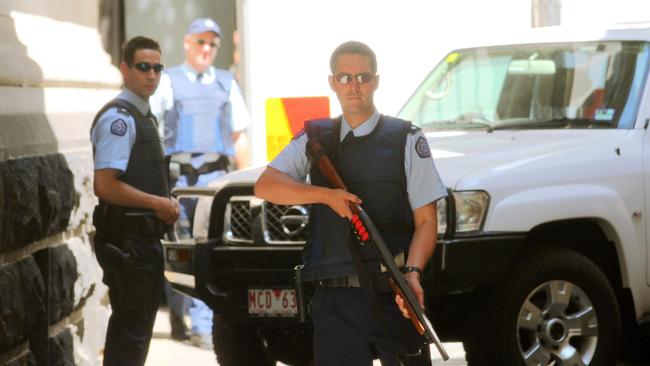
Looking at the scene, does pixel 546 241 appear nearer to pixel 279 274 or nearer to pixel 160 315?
pixel 279 274

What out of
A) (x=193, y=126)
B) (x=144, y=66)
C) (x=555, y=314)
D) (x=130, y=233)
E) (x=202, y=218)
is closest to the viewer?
(x=130, y=233)

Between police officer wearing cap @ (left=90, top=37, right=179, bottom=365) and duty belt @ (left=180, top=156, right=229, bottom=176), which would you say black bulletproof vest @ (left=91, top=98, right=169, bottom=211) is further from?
duty belt @ (left=180, top=156, right=229, bottom=176)

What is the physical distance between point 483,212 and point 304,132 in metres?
1.78

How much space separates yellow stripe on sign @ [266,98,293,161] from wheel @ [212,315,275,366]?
1.87 m

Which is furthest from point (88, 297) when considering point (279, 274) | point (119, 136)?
point (119, 136)

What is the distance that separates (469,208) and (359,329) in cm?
177

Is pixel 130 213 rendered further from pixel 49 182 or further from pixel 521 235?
pixel 521 235

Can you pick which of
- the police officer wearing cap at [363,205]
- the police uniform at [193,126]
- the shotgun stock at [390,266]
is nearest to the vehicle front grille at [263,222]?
the police officer wearing cap at [363,205]

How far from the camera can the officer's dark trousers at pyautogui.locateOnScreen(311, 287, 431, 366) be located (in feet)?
20.8

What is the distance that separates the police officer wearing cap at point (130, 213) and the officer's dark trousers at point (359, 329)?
131cm

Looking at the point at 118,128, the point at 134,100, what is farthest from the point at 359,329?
the point at 134,100

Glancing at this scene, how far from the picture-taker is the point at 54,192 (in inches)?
321

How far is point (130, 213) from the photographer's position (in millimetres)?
7523

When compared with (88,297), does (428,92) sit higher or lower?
higher
